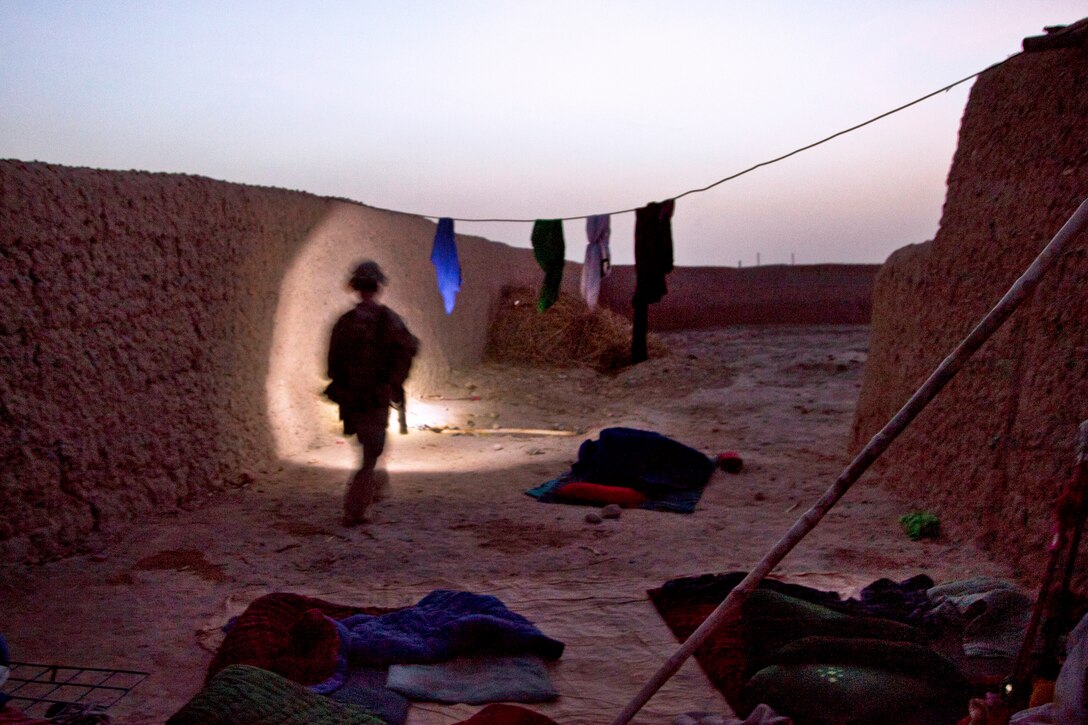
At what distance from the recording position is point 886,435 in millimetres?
2123

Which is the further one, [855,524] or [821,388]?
[821,388]

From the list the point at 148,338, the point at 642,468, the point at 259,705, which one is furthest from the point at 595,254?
the point at 259,705

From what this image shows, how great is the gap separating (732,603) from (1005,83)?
10.8 feet

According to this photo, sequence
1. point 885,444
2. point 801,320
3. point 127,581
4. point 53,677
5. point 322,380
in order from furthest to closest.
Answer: point 801,320 < point 322,380 < point 127,581 < point 53,677 < point 885,444

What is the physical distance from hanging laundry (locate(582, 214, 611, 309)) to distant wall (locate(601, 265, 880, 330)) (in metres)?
6.35

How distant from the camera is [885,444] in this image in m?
2.11

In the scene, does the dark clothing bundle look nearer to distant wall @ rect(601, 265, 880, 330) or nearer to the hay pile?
the hay pile

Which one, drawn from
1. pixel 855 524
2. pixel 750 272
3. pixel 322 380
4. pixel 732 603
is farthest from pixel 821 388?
pixel 732 603

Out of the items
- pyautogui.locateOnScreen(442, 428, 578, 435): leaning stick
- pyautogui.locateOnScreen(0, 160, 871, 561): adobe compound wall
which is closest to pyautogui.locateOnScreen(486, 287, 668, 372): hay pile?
pyautogui.locateOnScreen(442, 428, 578, 435): leaning stick

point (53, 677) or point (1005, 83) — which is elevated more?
point (1005, 83)

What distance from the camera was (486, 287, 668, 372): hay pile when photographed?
11758 millimetres

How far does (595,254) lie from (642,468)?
402 cm

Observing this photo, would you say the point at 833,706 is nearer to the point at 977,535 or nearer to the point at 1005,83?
the point at 977,535

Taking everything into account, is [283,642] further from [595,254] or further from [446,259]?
[595,254]
